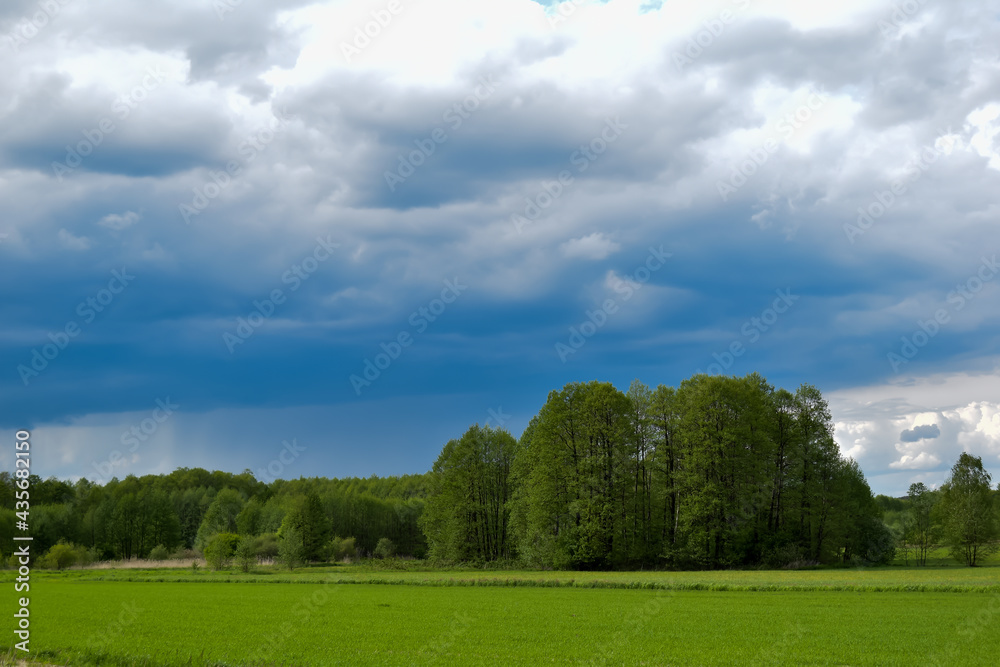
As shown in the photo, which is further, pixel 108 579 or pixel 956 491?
pixel 956 491

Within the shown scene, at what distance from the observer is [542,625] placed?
118 feet

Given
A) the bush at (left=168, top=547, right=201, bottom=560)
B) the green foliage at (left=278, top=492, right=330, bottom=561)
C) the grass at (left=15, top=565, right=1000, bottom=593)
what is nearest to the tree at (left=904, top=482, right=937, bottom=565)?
the grass at (left=15, top=565, right=1000, bottom=593)

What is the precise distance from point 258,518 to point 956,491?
116583 millimetres

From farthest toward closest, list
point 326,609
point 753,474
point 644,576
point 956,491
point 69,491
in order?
point 69,491, point 956,491, point 753,474, point 644,576, point 326,609

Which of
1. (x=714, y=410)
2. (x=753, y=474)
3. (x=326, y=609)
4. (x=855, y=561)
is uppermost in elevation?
(x=714, y=410)

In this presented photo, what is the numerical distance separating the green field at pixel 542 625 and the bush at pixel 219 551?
2982 cm

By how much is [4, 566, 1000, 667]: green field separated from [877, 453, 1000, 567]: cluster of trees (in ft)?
93.5

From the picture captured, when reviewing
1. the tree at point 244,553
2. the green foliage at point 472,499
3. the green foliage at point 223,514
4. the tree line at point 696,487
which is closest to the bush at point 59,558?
the green foliage at point 223,514

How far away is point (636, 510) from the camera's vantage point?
284 ft

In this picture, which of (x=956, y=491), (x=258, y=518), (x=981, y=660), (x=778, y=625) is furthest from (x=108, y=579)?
(x=956, y=491)

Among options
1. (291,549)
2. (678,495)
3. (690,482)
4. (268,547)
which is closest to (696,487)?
(690,482)

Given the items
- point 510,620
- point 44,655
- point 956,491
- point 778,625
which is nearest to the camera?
point 44,655

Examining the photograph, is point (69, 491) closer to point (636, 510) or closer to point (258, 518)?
point (258, 518)

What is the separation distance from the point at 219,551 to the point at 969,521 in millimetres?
90282
